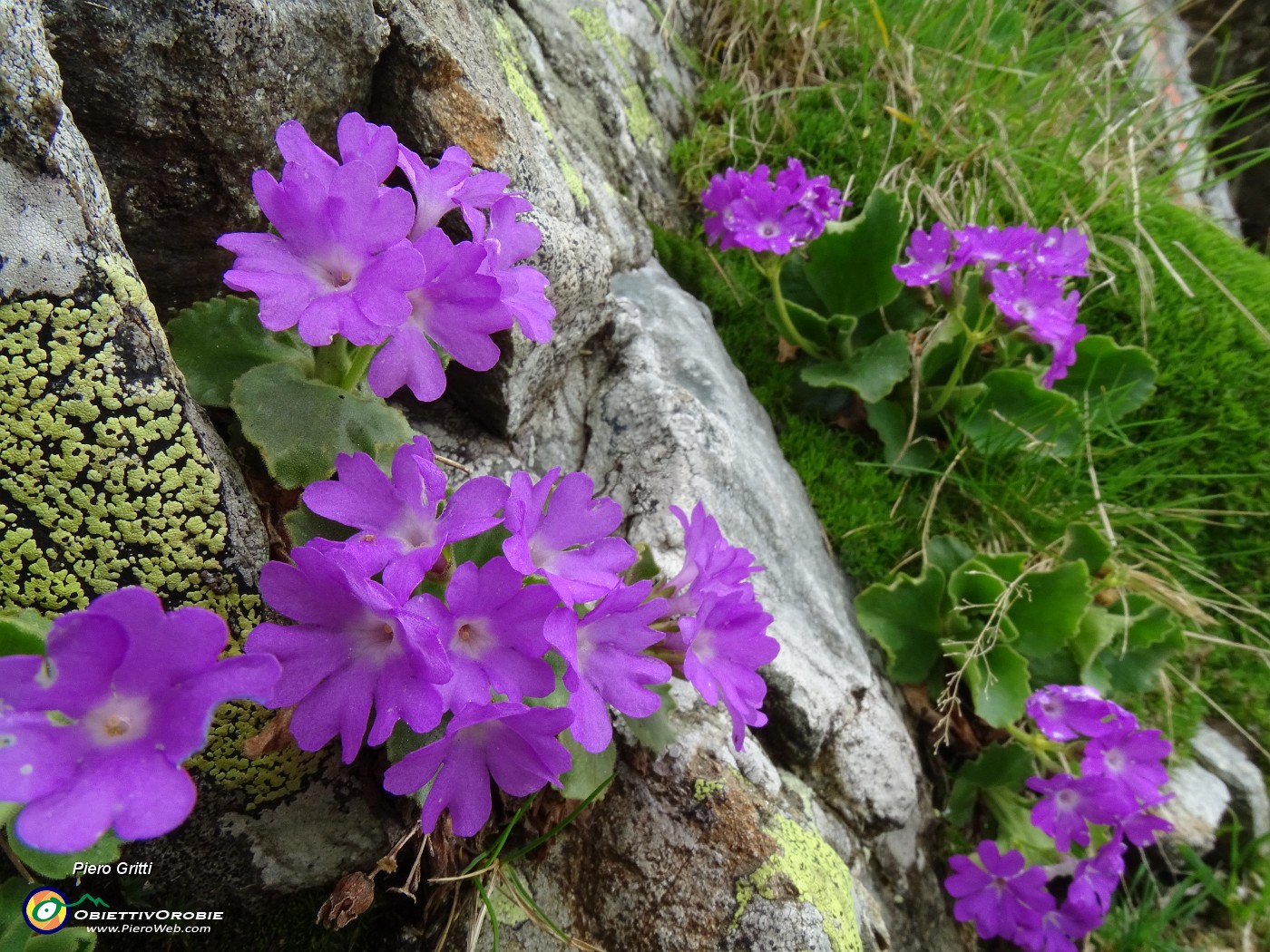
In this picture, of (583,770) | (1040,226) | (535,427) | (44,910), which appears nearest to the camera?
(44,910)

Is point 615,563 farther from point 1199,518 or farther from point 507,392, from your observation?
point 1199,518

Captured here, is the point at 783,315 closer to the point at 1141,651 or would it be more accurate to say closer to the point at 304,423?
the point at 1141,651

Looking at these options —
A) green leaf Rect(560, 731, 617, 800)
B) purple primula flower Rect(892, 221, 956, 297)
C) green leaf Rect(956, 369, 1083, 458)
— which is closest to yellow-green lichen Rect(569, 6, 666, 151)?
purple primula flower Rect(892, 221, 956, 297)

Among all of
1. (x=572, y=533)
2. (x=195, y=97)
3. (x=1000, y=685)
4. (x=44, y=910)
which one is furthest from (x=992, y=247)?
(x=44, y=910)

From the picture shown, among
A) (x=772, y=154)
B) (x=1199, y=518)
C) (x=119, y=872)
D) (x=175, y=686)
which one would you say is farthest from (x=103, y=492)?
(x=1199, y=518)

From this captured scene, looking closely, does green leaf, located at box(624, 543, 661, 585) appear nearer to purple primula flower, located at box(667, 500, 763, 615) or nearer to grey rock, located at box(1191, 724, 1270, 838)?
purple primula flower, located at box(667, 500, 763, 615)

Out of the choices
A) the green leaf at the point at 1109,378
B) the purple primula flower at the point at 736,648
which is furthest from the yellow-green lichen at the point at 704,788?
the green leaf at the point at 1109,378

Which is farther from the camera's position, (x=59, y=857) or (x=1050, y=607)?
(x=1050, y=607)
